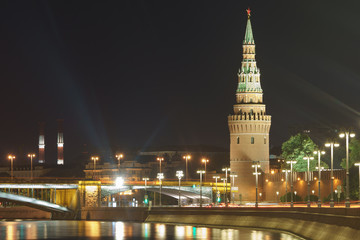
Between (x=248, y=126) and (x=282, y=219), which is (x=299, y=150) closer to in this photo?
(x=248, y=126)

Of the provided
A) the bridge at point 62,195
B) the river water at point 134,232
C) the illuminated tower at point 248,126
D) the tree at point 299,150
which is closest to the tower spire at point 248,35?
the illuminated tower at point 248,126

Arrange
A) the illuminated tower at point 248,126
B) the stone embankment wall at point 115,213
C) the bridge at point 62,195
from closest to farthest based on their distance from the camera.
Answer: the stone embankment wall at point 115,213
the bridge at point 62,195
the illuminated tower at point 248,126

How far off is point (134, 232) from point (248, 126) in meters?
69.1

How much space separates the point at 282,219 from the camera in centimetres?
9194

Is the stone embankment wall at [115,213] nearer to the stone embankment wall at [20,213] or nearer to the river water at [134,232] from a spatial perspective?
the river water at [134,232]

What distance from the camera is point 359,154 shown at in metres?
133

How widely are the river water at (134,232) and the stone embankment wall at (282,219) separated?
121 cm

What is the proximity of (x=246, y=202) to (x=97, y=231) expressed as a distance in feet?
203

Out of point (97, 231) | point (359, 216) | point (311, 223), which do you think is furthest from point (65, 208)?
point (359, 216)

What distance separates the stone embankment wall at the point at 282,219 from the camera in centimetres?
6631

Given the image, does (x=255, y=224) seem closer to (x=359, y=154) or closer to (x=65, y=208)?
(x=359, y=154)

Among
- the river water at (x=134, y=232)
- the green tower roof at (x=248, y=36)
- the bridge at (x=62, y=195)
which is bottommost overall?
the river water at (x=134, y=232)

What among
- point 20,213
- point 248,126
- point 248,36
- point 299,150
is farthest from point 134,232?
point 248,36

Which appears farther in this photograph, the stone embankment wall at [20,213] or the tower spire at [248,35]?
the tower spire at [248,35]
